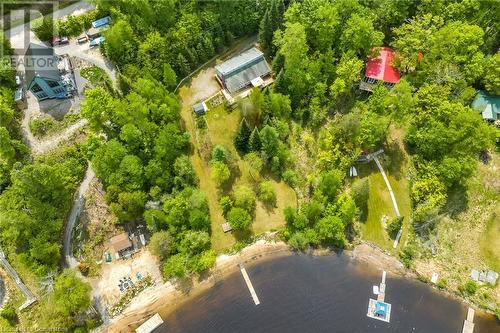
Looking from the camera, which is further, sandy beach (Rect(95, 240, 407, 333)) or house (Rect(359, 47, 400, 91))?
house (Rect(359, 47, 400, 91))

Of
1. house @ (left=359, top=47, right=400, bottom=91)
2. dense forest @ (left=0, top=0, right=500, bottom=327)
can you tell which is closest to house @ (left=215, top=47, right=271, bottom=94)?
dense forest @ (left=0, top=0, right=500, bottom=327)

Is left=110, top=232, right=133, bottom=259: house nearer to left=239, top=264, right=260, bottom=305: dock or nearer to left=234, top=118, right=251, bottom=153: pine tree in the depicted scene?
left=239, top=264, right=260, bottom=305: dock

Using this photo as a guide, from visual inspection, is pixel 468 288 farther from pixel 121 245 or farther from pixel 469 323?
pixel 121 245

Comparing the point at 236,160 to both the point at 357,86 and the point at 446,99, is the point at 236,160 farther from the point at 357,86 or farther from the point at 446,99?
the point at 446,99

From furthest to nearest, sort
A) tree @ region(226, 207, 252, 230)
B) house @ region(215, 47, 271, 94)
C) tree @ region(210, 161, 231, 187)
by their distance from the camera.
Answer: house @ region(215, 47, 271, 94) → tree @ region(210, 161, 231, 187) → tree @ region(226, 207, 252, 230)

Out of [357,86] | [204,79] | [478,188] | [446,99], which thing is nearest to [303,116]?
[357,86]
